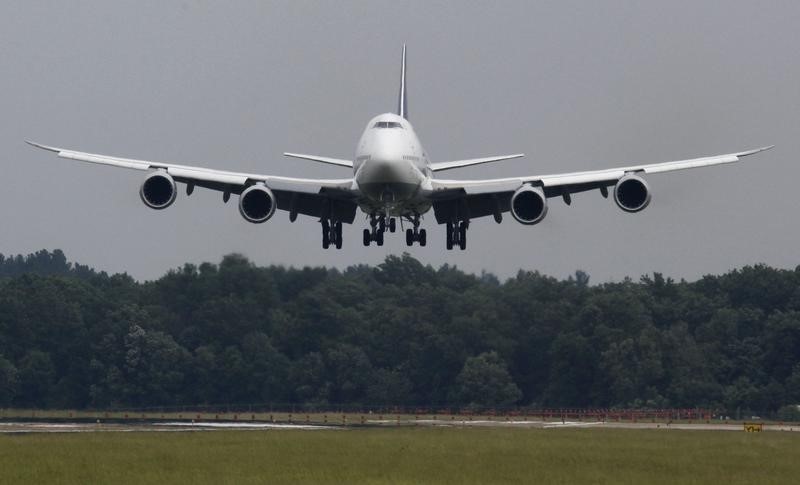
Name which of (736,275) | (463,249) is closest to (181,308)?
(736,275)

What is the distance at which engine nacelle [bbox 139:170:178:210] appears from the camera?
6225 cm

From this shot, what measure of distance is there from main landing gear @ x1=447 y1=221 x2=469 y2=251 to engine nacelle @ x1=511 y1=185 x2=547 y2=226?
651 centimetres

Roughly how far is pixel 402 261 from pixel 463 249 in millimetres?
79554

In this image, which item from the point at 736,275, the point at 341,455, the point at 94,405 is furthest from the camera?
the point at 736,275

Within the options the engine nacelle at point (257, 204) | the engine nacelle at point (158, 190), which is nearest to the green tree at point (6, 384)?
the engine nacelle at point (158, 190)

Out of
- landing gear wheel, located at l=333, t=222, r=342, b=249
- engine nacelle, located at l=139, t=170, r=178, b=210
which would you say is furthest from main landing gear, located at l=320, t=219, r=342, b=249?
engine nacelle, located at l=139, t=170, r=178, b=210

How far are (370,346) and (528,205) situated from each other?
69.9 m

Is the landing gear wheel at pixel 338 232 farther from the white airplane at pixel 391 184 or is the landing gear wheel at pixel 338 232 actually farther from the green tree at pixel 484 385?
the green tree at pixel 484 385

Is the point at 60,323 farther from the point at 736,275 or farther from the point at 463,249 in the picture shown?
the point at 463,249

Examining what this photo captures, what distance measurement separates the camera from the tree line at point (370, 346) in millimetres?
124375

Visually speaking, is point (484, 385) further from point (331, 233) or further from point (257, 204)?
point (257, 204)

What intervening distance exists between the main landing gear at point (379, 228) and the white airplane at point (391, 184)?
7 cm

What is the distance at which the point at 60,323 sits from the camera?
13350cm

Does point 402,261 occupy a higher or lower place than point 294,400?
higher
